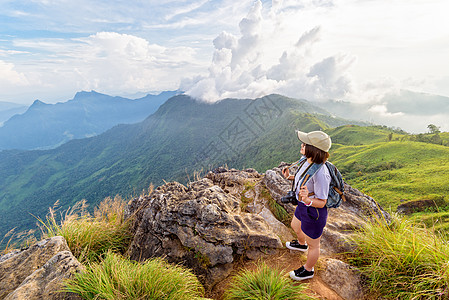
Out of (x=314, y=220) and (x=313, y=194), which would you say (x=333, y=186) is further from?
(x=314, y=220)

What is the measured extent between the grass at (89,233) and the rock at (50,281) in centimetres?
53

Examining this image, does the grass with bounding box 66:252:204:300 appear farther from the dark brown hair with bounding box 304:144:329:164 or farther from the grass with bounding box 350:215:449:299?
the grass with bounding box 350:215:449:299

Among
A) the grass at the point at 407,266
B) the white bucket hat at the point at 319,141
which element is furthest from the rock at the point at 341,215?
the white bucket hat at the point at 319,141

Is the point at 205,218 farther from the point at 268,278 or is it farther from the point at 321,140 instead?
the point at 321,140

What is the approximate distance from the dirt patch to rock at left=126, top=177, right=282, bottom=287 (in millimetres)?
207

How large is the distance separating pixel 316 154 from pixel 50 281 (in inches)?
219

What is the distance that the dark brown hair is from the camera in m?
4.13

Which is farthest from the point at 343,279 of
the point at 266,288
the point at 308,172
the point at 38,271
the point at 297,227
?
the point at 38,271

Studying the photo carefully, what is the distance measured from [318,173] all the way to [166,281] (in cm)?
353

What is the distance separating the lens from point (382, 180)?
41625 mm

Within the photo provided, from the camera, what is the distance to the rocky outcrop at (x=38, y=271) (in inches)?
142

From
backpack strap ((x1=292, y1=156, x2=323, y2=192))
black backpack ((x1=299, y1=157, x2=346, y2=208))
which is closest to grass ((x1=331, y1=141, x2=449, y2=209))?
black backpack ((x1=299, y1=157, x2=346, y2=208))

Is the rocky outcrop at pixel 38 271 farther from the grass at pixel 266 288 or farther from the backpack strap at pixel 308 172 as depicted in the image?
the backpack strap at pixel 308 172

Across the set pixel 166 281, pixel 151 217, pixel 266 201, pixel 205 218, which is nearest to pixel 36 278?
pixel 166 281
